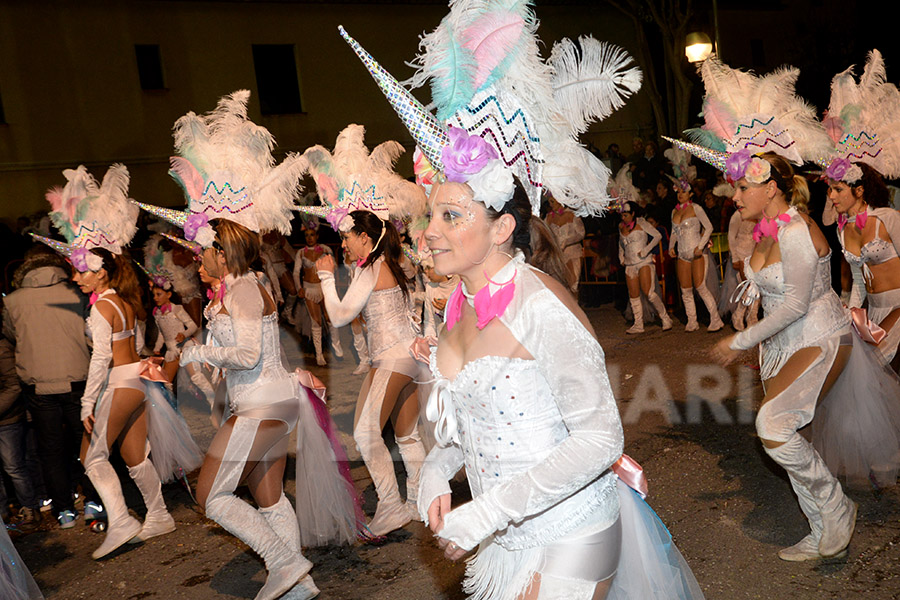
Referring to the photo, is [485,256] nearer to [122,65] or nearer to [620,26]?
[122,65]

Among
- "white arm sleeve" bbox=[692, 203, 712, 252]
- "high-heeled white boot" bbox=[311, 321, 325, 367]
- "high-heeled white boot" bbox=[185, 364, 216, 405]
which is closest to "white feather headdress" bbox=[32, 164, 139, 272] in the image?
"high-heeled white boot" bbox=[185, 364, 216, 405]

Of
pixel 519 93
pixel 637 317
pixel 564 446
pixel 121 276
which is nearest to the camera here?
pixel 564 446

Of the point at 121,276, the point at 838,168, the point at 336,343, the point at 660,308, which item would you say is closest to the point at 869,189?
the point at 838,168

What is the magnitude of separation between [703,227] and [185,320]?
7.01m

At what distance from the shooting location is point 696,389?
25.6 ft

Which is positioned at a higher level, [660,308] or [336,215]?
[336,215]

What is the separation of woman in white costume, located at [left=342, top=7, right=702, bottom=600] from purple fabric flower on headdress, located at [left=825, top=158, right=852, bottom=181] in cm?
373

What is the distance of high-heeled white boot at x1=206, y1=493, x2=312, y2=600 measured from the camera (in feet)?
13.3

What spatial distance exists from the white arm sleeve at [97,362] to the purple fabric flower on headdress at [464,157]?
13.0ft

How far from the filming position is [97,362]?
544 cm

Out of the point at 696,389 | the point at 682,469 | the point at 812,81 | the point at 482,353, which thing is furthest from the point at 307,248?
the point at 812,81

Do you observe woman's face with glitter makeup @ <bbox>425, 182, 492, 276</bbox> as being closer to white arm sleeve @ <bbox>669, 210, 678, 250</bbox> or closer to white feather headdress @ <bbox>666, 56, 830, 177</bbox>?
white feather headdress @ <bbox>666, 56, 830, 177</bbox>

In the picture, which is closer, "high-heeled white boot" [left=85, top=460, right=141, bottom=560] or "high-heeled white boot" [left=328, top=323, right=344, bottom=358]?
"high-heeled white boot" [left=85, top=460, right=141, bottom=560]

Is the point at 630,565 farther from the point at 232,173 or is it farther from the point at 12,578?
the point at 232,173
